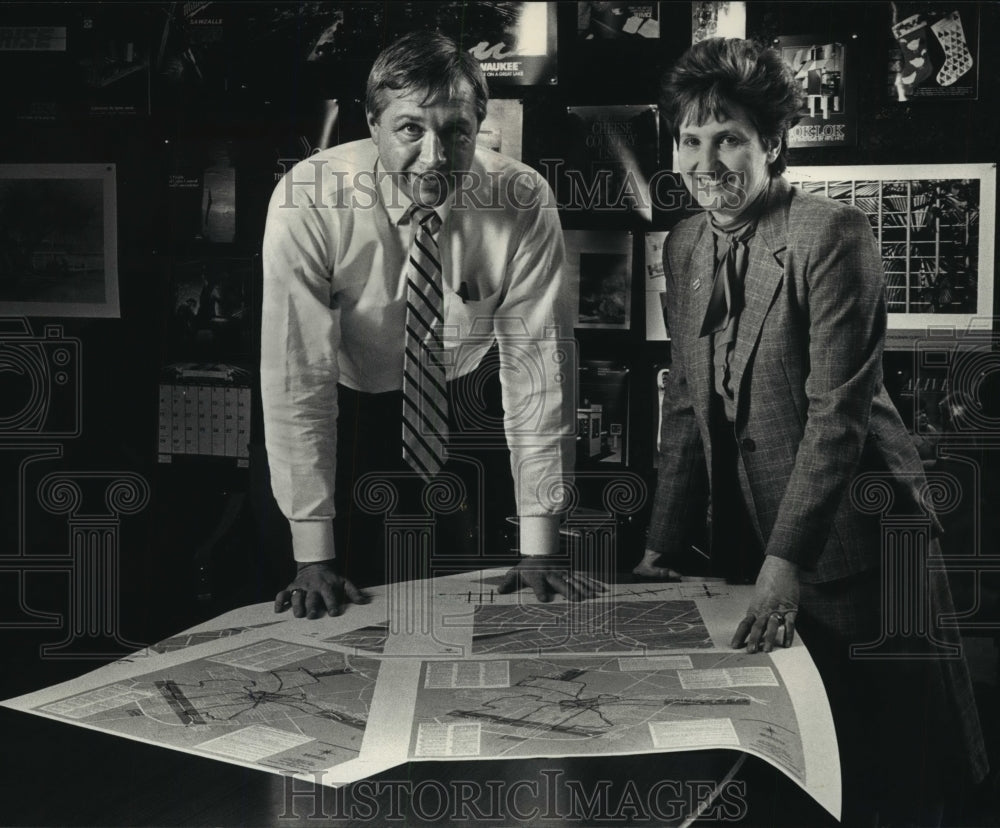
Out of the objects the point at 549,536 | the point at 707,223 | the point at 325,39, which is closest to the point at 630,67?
the point at 707,223

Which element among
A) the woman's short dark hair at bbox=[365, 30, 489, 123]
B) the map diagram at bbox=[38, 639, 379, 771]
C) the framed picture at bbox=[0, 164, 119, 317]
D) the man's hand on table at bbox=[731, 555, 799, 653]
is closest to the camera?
the map diagram at bbox=[38, 639, 379, 771]

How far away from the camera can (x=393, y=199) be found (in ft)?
6.36

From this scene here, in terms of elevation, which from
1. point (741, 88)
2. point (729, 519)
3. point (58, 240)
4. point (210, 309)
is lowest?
point (729, 519)

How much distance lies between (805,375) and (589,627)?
0.62m

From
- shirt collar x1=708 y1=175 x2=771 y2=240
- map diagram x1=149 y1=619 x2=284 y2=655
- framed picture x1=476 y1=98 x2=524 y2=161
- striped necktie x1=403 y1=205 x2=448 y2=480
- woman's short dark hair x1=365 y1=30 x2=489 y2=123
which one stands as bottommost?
map diagram x1=149 y1=619 x2=284 y2=655

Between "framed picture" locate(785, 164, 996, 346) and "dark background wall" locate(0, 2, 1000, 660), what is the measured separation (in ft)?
0.11

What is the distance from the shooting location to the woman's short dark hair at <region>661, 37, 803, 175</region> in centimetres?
188

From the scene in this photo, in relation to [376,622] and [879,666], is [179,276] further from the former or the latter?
[879,666]

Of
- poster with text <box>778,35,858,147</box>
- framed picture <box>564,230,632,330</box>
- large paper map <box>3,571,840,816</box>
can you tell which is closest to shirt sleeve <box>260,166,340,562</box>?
large paper map <box>3,571,840,816</box>

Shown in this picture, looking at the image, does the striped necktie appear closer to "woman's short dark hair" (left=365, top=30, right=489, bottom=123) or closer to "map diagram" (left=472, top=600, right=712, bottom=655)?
"woman's short dark hair" (left=365, top=30, right=489, bottom=123)

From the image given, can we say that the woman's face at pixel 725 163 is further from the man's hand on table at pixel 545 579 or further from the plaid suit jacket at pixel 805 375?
the man's hand on table at pixel 545 579

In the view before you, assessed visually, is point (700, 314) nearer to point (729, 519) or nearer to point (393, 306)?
point (729, 519)

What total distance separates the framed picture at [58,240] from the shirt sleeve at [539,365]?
83 centimetres

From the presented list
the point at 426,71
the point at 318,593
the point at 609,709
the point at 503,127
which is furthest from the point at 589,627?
the point at 426,71
